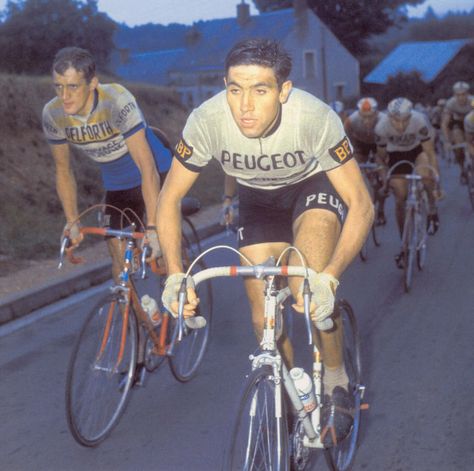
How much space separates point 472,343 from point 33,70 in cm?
4183

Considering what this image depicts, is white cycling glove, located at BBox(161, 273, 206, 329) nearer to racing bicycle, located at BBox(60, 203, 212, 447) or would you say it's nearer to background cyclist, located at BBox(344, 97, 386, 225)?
racing bicycle, located at BBox(60, 203, 212, 447)

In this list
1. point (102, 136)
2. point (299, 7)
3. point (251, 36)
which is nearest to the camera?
point (102, 136)

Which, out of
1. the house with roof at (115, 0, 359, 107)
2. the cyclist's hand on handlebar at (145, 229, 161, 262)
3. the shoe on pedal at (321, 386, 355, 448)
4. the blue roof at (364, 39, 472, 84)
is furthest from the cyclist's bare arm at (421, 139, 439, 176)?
the blue roof at (364, 39, 472, 84)

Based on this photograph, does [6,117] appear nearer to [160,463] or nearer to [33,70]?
[160,463]

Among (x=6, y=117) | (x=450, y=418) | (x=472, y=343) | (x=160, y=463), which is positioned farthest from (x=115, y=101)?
(x=6, y=117)

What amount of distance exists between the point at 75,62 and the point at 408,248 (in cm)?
454

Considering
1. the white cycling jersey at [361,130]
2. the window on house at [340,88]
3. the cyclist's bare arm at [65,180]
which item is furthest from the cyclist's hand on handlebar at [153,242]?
the window on house at [340,88]

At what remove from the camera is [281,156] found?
3.98 meters

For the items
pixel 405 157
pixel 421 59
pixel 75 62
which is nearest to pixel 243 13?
pixel 421 59

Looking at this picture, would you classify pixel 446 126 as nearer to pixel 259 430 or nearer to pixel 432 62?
pixel 259 430

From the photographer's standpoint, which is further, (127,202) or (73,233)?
(127,202)

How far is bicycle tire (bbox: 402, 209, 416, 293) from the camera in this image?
338 inches

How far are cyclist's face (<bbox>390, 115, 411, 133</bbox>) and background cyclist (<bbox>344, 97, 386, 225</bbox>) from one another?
1658 millimetres

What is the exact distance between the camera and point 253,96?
3.56 m
